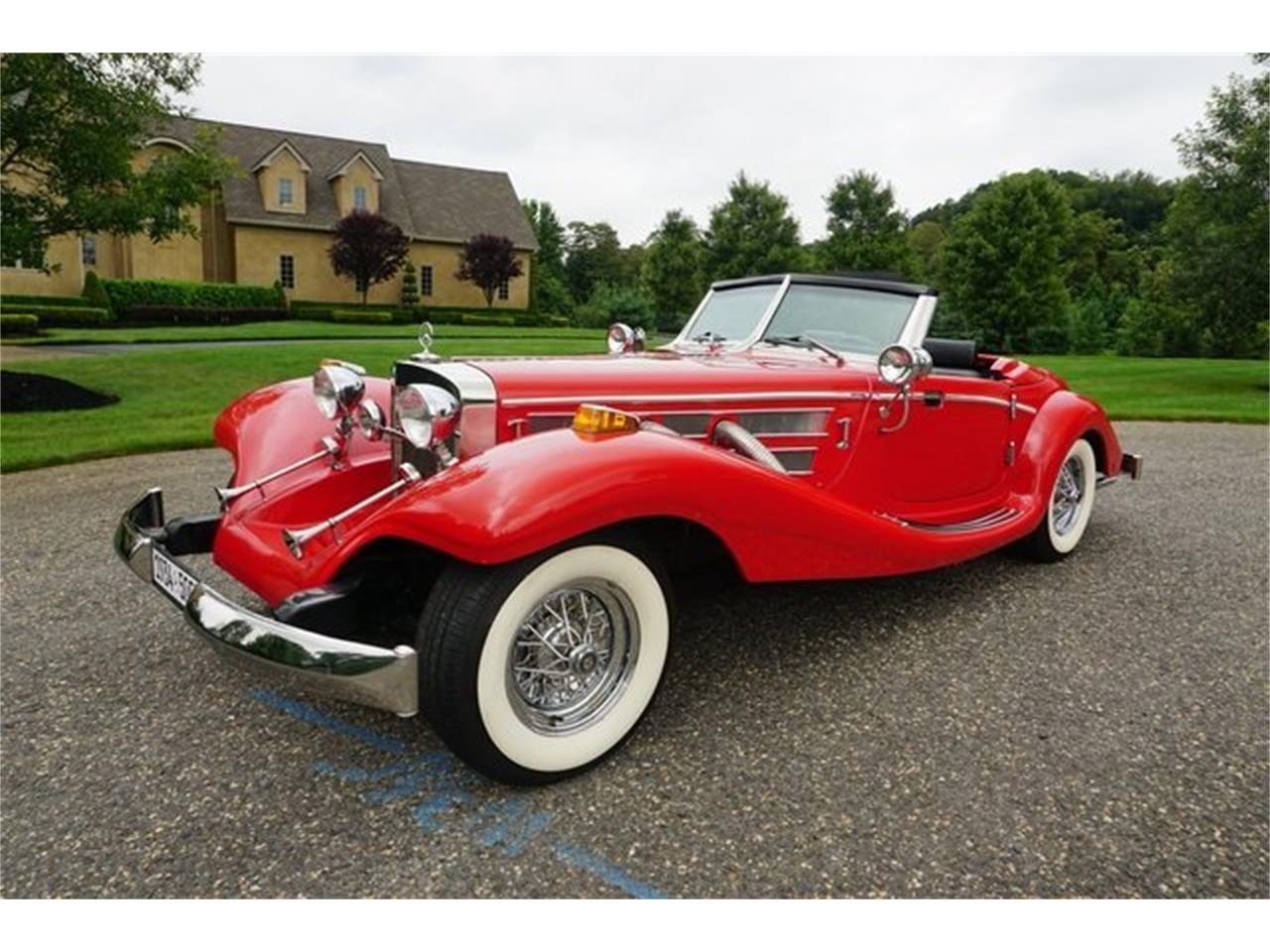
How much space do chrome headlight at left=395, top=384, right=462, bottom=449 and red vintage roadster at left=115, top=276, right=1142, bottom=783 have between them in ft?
0.04

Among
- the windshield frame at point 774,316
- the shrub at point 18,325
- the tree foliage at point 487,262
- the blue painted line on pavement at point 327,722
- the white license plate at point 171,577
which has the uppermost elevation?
the tree foliage at point 487,262

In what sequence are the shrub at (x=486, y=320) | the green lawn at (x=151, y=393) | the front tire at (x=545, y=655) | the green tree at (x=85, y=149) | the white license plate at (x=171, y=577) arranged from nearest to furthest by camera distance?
1. the front tire at (x=545, y=655)
2. the white license plate at (x=171, y=577)
3. the green lawn at (x=151, y=393)
4. the green tree at (x=85, y=149)
5. the shrub at (x=486, y=320)

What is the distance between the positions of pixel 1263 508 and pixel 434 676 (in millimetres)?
7240

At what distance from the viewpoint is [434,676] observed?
2.29 meters

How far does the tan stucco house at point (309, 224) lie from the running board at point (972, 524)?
33667 mm

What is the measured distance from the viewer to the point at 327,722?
299 centimetres

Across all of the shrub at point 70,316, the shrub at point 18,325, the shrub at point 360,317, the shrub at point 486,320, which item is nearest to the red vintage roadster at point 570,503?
the shrub at point 18,325

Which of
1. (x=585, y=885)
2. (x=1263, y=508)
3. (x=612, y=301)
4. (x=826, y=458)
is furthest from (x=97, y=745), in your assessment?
(x=612, y=301)

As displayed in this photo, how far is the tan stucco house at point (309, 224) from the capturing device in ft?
106

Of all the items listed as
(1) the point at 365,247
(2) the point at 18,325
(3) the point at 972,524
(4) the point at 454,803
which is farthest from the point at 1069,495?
(1) the point at 365,247

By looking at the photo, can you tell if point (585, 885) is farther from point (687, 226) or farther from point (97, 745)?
point (687, 226)

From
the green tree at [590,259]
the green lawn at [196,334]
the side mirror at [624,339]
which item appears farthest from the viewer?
the green tree at [590,259]

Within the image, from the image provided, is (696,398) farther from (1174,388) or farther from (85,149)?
(1174,388)

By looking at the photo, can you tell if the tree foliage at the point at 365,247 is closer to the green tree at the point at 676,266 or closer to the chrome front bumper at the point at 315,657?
the green tree at the point at 676,266
